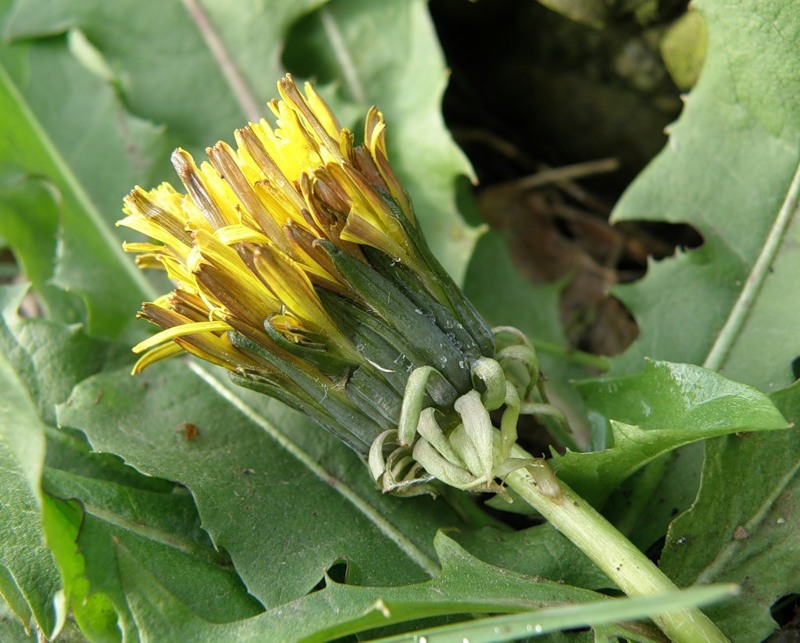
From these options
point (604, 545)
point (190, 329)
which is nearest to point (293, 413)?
point (190, 329)

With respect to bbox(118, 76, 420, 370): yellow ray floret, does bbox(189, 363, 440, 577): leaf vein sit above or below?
below

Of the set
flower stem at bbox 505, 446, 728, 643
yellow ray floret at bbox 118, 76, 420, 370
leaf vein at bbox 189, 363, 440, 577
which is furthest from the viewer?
leaf vein at bbox 189, 363, 440, 577

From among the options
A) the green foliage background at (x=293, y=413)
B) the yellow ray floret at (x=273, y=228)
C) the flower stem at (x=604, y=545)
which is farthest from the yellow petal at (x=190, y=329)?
the flower stem at (x=604, y=545)

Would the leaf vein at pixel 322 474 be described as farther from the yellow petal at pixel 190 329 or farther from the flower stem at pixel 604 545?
the yellow petal at pixel 190 329

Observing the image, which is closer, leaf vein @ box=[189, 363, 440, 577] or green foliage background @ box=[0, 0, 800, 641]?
green foliage background @ box=[0, 0, 800, 641]

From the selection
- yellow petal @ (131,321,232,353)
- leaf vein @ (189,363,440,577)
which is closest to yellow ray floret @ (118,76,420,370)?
yellow petal @ (131,321,232,353)

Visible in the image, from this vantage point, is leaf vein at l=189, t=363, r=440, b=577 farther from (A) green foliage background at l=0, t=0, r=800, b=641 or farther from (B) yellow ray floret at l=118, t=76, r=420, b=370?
(B) yellow ray floret at l=118, t=76, r=420, b=370
